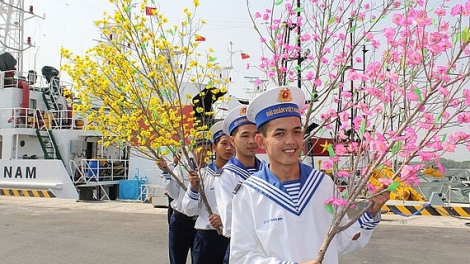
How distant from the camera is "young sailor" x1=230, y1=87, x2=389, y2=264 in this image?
75.4 inches

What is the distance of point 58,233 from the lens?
27.4 feet

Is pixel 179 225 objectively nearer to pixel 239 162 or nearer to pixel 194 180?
pixel 194 180

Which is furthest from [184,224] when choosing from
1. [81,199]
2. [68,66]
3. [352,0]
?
[81,199]

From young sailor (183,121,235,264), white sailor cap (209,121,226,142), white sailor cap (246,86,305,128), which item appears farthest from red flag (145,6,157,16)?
white sailor cap (246,86,305,128)

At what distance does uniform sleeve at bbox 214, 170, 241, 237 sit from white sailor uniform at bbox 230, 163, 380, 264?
2.34 feet

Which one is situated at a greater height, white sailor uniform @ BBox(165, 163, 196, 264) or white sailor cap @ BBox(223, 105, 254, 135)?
white sailor cap @ BBox(223, 105, 254, 135)

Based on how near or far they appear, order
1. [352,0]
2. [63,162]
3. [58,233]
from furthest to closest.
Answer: [63,162] < [58,233] < [352,0]

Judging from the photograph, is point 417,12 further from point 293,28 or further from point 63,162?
point 63,162

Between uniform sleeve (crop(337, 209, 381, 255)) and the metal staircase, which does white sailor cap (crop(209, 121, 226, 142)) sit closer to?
uniform sleeve (crop(337, 209, 381, 255))

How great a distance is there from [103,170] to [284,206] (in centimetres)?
1477

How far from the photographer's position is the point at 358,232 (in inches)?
81.3

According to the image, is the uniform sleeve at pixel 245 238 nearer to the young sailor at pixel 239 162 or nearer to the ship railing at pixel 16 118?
the young sailor at pixel 239 162

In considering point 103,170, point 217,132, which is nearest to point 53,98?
point 103,170

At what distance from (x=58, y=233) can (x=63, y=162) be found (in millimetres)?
8305
